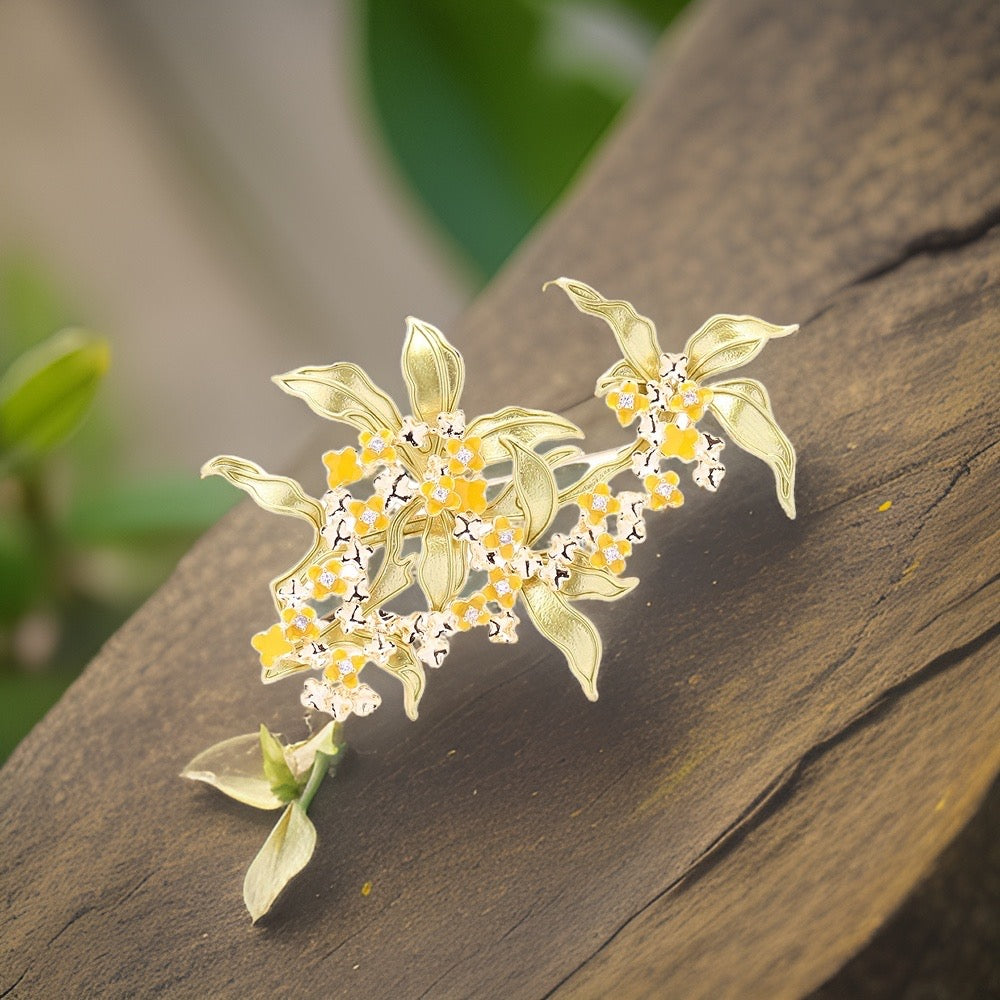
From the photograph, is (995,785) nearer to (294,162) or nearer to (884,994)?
(884,994)

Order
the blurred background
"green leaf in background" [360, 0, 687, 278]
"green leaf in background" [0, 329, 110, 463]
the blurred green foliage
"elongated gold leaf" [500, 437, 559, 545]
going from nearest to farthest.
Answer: "elongated gold leaf" [500, 437, 559, 545]
"green leaf in background" [0, 329, 110, 463]
the blurred green foliage
"green leaf in background" [360, 0, 687, 278]
the blurred background

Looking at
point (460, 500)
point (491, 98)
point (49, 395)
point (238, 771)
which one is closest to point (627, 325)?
point (460, 500)

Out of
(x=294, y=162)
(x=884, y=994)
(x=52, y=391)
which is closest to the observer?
(x=884, y=994)

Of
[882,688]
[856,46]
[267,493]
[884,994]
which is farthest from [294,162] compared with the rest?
[884,994]

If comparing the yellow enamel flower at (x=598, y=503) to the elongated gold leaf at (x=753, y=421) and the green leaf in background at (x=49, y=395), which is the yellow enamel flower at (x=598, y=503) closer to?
the elongated gold leaf at (x=753, y=421)

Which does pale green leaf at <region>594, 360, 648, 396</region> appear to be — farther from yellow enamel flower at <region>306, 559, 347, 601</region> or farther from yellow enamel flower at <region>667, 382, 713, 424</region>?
yellow enamel flower at <region>306, 559, 347, 601</region>

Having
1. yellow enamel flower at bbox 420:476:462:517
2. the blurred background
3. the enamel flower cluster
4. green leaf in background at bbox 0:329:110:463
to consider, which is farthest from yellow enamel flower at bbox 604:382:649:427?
the blurred background

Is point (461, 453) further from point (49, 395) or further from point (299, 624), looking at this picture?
point (49, 395)

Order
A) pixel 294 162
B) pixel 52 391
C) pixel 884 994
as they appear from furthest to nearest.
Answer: pixel 294 162 → pixel 52 391 → pixel 884 994
